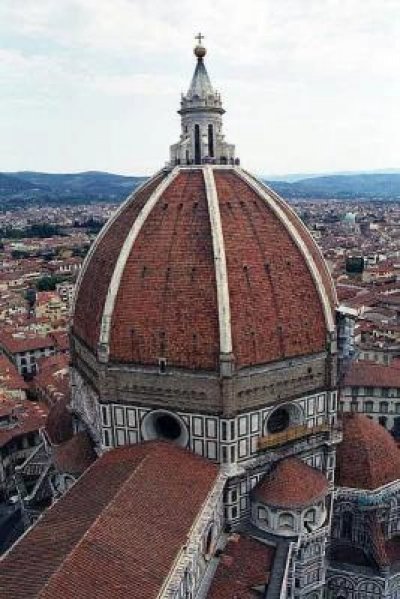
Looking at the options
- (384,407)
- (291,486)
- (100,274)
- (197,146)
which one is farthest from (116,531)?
(384,407)

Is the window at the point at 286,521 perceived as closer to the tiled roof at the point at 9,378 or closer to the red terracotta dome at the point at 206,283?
the red terracotta dome at the point at 206,283

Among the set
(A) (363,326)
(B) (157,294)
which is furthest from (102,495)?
(A) (363,326)

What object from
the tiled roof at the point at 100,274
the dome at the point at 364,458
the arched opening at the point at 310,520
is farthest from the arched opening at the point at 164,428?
the dome at the point at 364,458

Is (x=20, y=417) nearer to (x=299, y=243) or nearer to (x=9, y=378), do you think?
(x=9, y=378)

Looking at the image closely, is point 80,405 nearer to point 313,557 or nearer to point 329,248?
point 313,557

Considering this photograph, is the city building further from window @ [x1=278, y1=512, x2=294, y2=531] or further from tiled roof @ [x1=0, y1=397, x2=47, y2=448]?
tiled roof @ [x1=0, y1=397, x2=47, y2=448]
